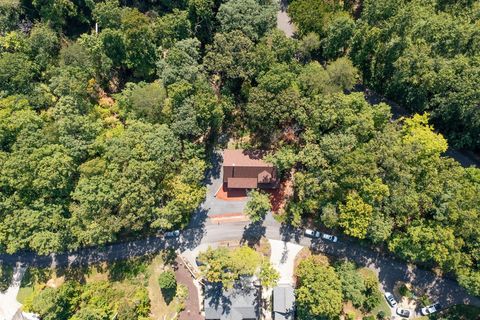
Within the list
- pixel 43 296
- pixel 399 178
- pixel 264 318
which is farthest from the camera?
pixel 264 318

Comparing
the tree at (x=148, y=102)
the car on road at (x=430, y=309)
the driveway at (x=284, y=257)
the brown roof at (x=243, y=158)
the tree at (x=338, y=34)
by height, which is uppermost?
the tree at (x=338, y=34)

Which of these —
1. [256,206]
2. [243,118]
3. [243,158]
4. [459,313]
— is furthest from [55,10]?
[459,313]

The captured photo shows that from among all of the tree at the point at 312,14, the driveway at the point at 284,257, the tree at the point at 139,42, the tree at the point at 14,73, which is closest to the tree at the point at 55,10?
the tree at the point at 14,73

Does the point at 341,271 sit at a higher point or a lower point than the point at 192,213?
lower

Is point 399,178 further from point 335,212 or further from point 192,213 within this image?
point 192,213

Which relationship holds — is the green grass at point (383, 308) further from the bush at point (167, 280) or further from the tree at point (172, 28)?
the tree at point (172, 28)

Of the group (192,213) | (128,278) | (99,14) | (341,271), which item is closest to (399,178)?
(341,271)

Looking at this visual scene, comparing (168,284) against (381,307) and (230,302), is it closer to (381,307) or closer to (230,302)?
(230,302)
